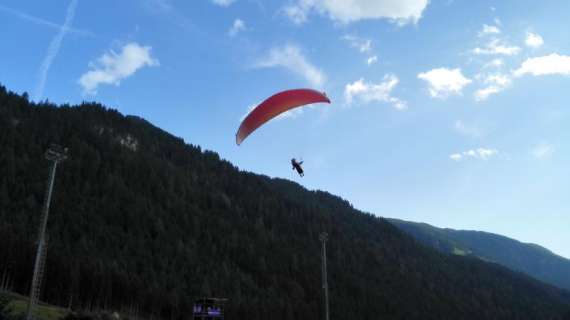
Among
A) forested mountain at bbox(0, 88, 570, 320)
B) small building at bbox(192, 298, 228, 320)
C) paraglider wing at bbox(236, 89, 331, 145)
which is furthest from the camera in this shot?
forested mountain at bbox(0, 88, 570, 320)

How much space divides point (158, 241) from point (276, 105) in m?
114

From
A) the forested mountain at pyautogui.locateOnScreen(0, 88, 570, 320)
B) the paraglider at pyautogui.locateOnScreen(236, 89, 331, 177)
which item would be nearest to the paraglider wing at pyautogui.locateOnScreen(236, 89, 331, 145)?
the paraglider at pyautogui.locateOnScreen(236, 89, 331, 177)

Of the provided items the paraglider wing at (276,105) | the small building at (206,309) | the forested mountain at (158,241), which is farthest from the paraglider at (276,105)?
the forested mountain at (158,241)

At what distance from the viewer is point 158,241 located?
5374 inches

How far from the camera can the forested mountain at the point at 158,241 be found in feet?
317

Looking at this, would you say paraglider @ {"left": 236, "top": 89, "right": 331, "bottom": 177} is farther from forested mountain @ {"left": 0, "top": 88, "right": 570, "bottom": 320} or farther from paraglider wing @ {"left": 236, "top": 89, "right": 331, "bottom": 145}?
forested mountain @ {"left": 0, "top": 88, "right": 570, "bottom": 320}

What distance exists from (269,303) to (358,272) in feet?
203

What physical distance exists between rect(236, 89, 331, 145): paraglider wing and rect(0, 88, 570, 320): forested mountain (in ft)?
214

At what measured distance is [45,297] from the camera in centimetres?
8212

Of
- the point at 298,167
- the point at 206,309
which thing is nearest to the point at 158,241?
the point at 206,309

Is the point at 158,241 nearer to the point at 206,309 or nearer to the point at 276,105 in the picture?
the point at 206,309

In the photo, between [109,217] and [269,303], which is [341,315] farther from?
[109,217]

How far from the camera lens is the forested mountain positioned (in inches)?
3802

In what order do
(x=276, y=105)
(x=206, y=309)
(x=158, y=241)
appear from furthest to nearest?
(x=158, y=241) → (x=206, y=309) → (x=276, y=105)
